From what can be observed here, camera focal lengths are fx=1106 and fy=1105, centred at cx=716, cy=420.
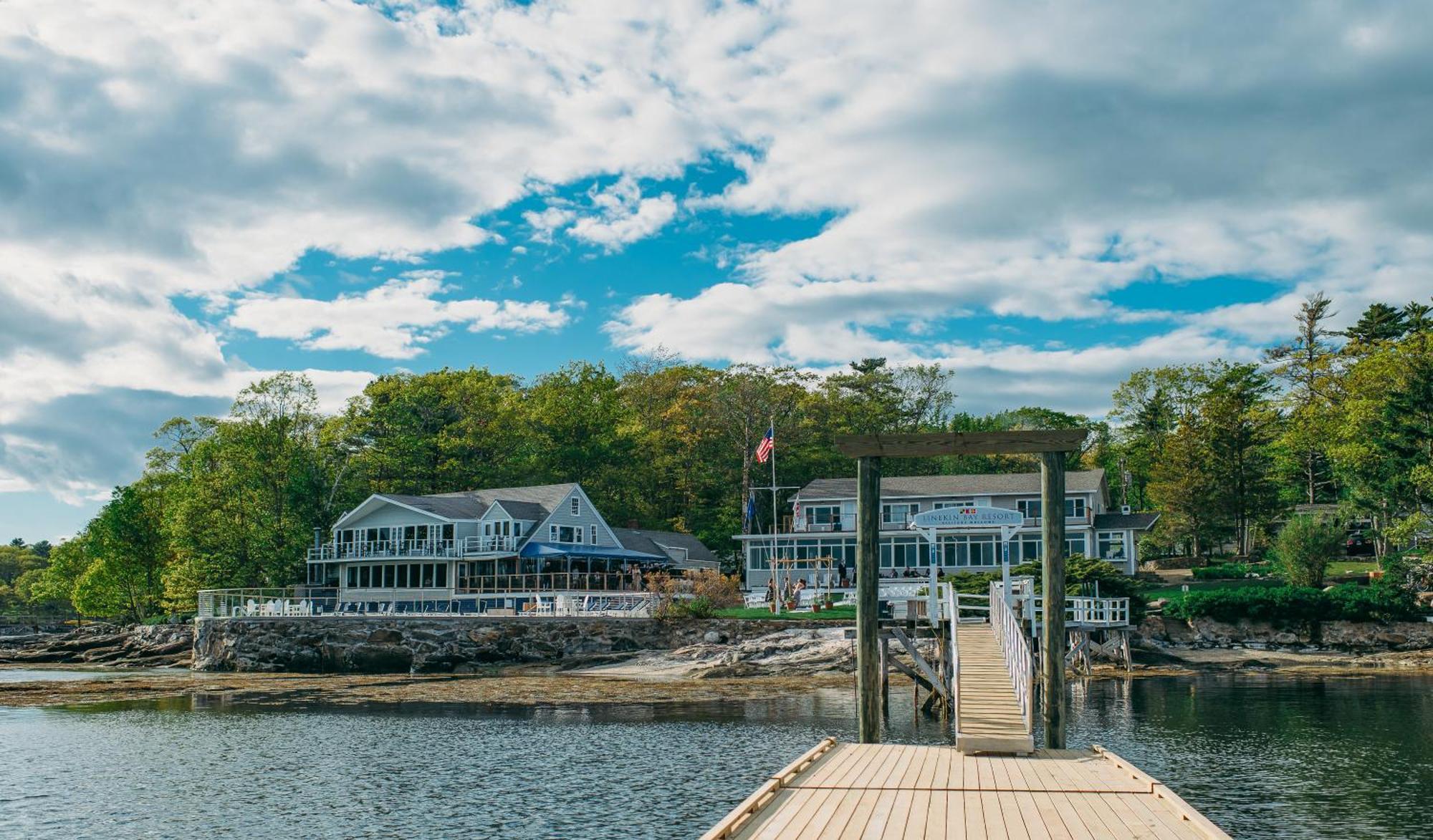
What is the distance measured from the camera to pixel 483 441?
77750mm

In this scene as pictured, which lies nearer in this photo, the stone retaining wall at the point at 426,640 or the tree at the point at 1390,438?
the stone retaining wall at the point at 426,640

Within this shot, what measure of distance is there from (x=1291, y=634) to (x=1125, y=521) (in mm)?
16178

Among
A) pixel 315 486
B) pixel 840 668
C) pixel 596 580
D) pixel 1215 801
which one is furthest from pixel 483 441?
pixel 1215 801

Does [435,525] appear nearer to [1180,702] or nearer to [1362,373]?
[1180,702]

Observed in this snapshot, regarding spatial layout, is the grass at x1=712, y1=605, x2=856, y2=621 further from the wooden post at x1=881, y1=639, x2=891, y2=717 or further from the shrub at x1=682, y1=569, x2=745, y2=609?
the wooden post at x1=881, y1=639, x2=891, y2=717

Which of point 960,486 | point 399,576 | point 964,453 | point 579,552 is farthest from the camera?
point 960,486

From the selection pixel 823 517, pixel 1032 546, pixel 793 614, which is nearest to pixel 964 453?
pixel 793 614

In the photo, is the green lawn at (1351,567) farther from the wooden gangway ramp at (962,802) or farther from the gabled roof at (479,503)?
the wooden gangway ramp at (962,802)

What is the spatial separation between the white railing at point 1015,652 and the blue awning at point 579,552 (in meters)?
39.6

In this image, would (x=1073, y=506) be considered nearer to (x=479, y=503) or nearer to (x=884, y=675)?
(x=479, y=503)

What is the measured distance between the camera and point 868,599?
17.5m

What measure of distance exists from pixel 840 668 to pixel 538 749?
671 inches

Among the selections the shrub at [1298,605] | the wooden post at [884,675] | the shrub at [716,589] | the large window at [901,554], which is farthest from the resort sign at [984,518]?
the large window at [901,554]

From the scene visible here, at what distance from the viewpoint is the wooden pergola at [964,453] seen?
633 inches
